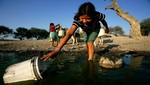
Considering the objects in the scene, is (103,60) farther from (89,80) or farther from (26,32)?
(26,32)

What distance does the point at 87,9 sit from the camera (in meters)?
5.11

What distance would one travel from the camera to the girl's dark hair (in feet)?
16.8

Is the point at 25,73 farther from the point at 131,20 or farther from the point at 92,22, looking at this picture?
the point at 131,20

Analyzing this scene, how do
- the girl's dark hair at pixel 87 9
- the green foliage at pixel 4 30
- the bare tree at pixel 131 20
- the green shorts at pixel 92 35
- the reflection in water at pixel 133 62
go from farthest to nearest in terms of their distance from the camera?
the green foliage at pixel 4 30 < the bare tree at pixel 131 20 < the reflection in water at pixel 133 62 < the green shorts at pixel 92 35 < the girl's dark hair at pixel 87 9

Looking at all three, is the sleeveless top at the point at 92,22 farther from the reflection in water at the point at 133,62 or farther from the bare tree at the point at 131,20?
the bare tree at the point at 131,20

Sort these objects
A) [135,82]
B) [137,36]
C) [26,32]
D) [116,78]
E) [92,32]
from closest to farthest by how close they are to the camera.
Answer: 1. [135,82]
2. [116,78]
3. [92,32]
4. [137,36]
5. [26,32]

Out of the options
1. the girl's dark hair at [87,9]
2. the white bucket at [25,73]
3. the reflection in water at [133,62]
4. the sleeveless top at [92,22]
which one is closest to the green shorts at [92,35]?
the sleeveless top at [92,22]

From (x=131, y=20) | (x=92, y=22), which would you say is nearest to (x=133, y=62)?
(x=92, y=22)

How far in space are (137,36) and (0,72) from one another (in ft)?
28.9

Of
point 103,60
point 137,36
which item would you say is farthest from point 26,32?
point 103,60

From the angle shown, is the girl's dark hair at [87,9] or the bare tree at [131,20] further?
the bare tree at [131,20]

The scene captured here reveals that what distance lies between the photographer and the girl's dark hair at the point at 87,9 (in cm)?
512

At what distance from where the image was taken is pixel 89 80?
4684 mm

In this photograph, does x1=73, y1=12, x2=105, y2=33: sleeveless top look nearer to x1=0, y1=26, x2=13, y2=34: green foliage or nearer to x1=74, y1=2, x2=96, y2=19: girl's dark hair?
x1=74, y1=2, x2=96, y2=19: girl's dark hair
